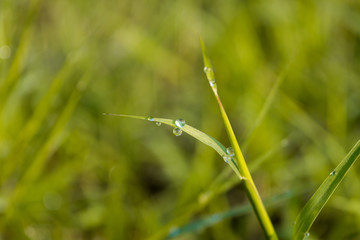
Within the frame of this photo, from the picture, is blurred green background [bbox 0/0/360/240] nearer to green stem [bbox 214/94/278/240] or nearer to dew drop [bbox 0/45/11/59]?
dew drop [bbox 0/45/11/59]

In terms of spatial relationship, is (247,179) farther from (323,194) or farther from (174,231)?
(174,231)

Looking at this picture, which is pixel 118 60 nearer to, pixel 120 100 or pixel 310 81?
pixel 120 100

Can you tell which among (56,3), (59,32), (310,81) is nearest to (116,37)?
(59,32)

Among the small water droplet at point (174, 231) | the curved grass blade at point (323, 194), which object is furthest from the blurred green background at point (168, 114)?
the curved grass blade at point (323, 194)

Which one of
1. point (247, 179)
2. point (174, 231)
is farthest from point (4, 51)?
point (247, 179)

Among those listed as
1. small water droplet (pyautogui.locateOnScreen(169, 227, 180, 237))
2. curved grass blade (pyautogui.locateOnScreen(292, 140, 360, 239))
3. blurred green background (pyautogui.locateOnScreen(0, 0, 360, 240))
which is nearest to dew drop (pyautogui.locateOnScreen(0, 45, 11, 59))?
blurred green background (pyautogui.locateOnScreen(0, 0, 360, 240))

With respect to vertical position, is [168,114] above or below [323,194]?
above
